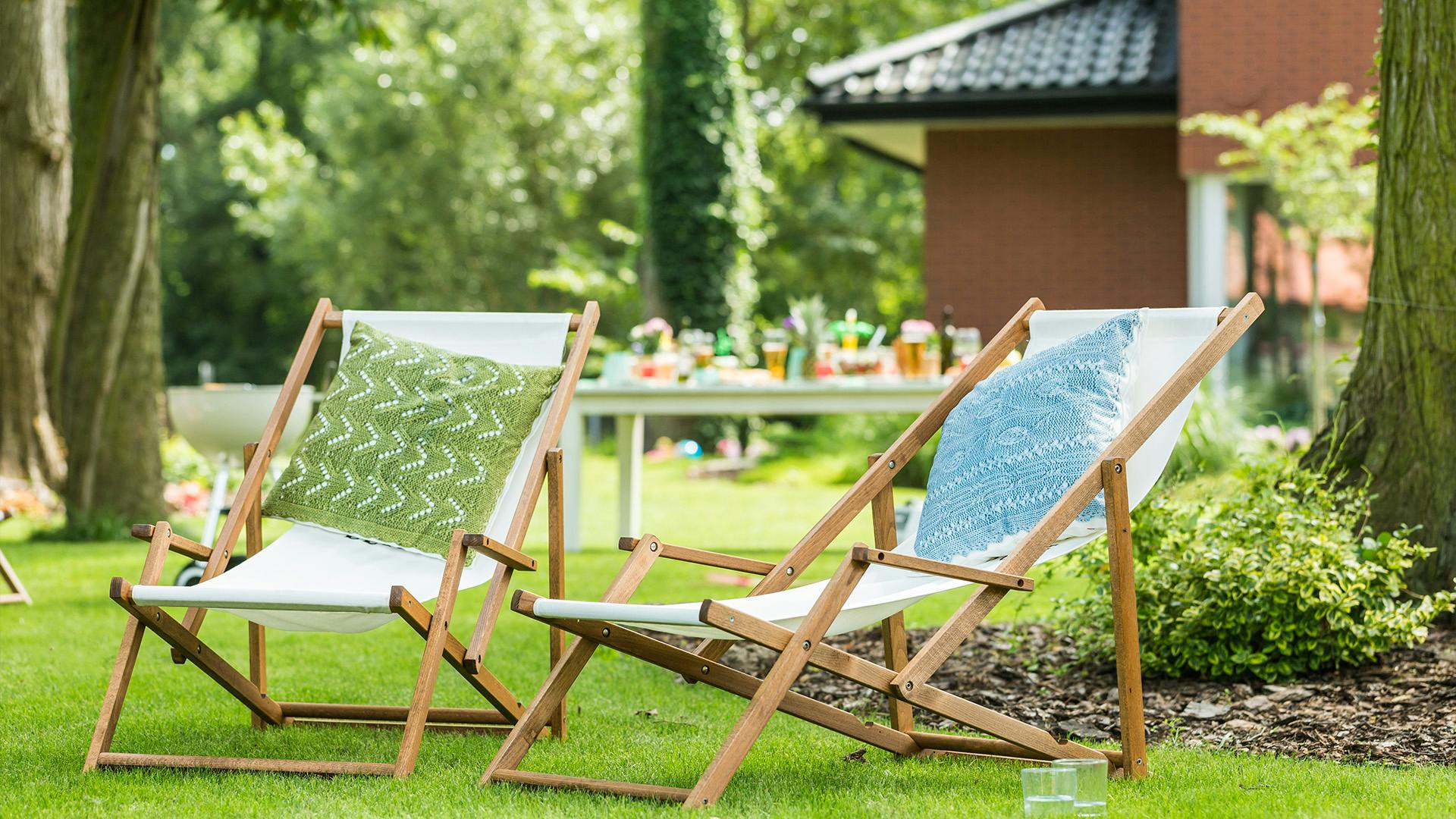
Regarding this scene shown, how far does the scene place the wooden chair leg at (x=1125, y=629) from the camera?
2.77 metres

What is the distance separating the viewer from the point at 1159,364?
313 centimetres

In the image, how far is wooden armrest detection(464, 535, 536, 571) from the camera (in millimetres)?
2835

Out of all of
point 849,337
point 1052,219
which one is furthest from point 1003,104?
point 849,337

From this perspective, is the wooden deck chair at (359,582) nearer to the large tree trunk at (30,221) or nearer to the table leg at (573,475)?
the table leg at (573,475)

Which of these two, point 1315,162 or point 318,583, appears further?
point 1315,162

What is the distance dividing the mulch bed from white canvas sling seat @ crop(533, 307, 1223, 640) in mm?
496

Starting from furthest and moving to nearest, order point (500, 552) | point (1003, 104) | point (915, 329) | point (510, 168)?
point (510, 168) → point (1003, 104) → point (915, 329) → point (500, 552)

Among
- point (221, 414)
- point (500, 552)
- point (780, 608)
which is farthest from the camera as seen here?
point (221, 414)

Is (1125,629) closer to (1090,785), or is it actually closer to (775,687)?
(1090,785)

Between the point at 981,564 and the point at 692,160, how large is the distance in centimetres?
1122

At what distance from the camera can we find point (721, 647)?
302cm

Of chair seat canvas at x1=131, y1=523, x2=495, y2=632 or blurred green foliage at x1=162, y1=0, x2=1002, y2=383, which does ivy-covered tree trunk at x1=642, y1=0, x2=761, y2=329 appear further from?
chair seat canvas at x1=131, y1=523, x2=495, y2=632

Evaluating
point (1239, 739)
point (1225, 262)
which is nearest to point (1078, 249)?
point (1225, 262)

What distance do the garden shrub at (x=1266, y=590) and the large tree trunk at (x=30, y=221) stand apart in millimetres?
6463
